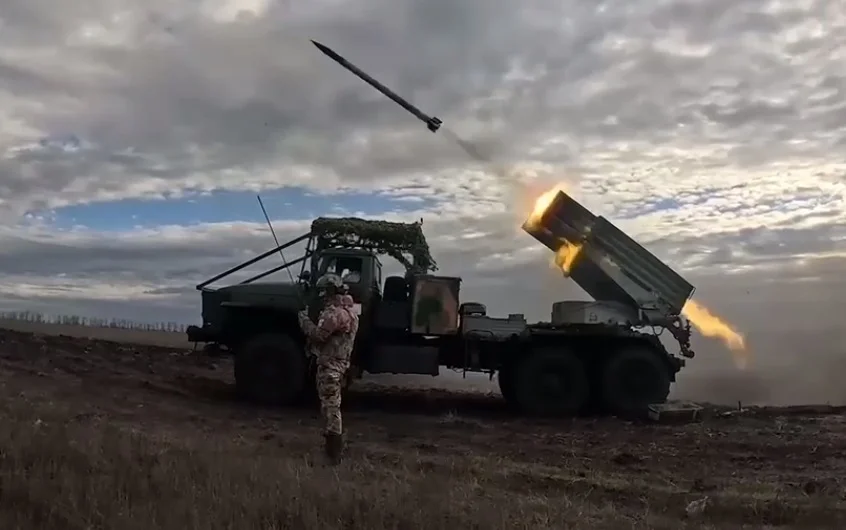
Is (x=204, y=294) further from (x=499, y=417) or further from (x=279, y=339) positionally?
(x=499, y=417)

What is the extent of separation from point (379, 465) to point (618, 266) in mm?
7963

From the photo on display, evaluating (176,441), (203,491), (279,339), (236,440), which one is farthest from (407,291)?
(203,491)

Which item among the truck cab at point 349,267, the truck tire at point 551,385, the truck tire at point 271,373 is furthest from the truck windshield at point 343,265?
the truck tire at point 551,385

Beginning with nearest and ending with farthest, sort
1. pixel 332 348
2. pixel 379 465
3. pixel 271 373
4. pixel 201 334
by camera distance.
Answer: pixel 379 465 → pixel 332 348 → pixel 271 373 → pixel 201 334

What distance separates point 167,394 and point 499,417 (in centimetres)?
542

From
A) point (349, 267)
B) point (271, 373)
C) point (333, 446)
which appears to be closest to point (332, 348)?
point (333, 446)

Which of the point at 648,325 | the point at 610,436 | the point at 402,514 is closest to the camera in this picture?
the point at 402,514

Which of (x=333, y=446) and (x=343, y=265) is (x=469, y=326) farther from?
(x=333, y=446)

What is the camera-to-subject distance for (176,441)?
9.21 metres

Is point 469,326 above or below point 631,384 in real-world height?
above

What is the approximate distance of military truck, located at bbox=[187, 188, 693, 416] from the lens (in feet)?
50.0

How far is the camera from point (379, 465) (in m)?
9.18

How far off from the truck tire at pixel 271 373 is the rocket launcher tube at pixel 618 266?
16.5 feet

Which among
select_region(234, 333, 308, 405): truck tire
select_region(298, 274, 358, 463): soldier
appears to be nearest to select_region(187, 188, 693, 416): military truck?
select_region(234, 333, 308, 405): truck tire
